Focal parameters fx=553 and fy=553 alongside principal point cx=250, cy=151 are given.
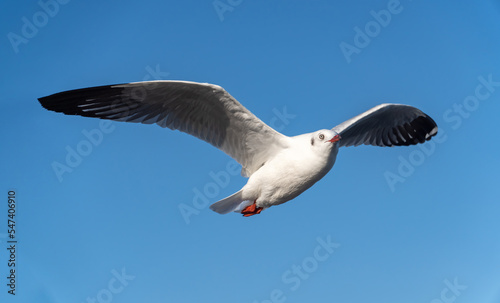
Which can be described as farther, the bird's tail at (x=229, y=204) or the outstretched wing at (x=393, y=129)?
the outstretched wing at (x=393, y=129)

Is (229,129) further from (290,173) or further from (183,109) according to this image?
(290,173)

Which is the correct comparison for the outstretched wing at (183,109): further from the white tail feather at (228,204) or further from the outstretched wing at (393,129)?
the outstretched wing at (393,129)

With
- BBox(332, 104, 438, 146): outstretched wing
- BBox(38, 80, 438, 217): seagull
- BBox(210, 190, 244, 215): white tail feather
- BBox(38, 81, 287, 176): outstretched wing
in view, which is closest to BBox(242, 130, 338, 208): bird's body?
BBox(38, 80, 438, 217): seagull

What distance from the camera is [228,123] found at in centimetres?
787

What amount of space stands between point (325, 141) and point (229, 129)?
1.52m

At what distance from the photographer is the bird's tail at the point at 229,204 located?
8.02m

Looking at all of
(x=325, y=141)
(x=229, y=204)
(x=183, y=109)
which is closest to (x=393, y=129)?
(x=325, y=141)

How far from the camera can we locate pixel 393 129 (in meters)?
9.80

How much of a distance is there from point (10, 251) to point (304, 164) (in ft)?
17.1

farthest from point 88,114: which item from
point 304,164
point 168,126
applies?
point 304,164

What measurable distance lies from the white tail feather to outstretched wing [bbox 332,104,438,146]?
92.2 inches

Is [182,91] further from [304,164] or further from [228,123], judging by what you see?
[304,164]

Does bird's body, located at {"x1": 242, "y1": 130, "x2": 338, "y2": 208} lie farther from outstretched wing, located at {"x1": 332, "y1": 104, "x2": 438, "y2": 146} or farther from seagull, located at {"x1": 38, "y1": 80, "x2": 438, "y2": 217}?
outstretched wing, located at {"x1": 332, "y1": 104, "x2": 438, "y2": 146}

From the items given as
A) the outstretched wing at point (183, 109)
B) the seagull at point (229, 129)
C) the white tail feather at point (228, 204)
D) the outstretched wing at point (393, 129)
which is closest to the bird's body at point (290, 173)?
the seagull at point (229, 129)
